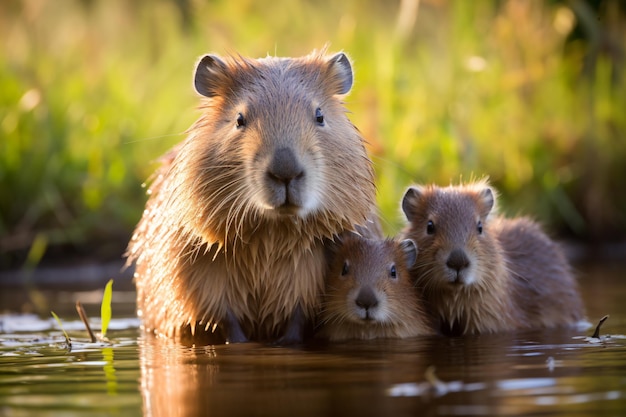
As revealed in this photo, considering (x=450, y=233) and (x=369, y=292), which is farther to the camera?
(x=450, y=233)

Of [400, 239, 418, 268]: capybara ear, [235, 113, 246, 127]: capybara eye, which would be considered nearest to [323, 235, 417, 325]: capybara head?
[400, 239, 418, 268]: capybara ear

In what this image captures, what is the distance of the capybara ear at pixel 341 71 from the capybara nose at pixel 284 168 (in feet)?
3.19

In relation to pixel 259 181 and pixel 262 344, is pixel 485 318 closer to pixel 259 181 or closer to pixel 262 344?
pixel 262 344

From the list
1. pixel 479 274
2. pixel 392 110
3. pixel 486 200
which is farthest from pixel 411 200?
pixel 392 110

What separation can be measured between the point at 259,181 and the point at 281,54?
664cm

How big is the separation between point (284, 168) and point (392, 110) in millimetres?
5454

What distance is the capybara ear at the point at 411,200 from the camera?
22.0 feet

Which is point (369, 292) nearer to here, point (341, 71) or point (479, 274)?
point (479, 274)

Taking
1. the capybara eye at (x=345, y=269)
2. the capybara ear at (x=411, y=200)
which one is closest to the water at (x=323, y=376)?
the capybara eye at (x=345, y=269)

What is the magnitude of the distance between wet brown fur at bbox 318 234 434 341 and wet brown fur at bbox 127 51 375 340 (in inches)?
5.0

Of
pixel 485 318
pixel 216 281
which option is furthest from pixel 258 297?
pixel 485 318

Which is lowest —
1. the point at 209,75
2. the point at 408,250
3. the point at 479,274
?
the point at 479,274

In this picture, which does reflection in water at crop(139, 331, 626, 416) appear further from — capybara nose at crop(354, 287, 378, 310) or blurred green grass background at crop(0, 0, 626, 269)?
blurred green grass background at crop(0, 0, 626, 269)

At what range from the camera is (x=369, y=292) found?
232 inches
